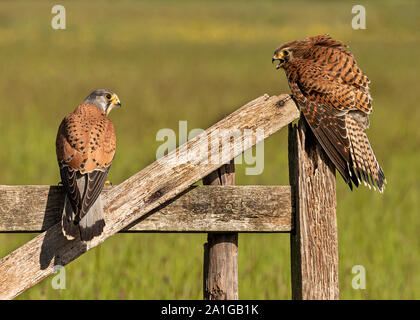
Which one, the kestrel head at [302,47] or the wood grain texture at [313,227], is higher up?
the kestrel head at [302,47]

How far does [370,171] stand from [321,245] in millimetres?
489

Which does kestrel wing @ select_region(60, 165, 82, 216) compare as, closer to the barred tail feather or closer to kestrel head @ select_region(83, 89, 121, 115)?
kestrel head @ select_region(83, 89, 121, 115)

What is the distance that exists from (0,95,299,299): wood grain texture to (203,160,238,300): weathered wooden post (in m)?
0.24

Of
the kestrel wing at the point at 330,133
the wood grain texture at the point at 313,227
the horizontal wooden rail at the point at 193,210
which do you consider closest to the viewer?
the horizontal wooden rail at the point at 193,210

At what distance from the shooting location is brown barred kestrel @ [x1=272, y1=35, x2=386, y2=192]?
11.1 ft

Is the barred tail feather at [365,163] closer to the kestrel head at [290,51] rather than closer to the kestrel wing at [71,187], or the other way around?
the kestrel head at [290,51]

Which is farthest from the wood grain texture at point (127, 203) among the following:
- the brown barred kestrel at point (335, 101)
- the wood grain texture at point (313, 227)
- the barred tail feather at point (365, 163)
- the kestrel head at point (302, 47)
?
the kestrel head at point (302, 47)

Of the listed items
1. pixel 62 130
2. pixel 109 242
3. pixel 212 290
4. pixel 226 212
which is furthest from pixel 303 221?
pixel 109 242

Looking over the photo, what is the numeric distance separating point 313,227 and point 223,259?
484 mm

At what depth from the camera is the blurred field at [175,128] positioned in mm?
5590

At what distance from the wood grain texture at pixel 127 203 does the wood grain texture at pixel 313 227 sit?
0.99ft

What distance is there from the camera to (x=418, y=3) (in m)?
51.6

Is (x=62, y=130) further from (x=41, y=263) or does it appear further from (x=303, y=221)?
(x=303, y=221)

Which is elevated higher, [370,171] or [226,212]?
[370,171]
